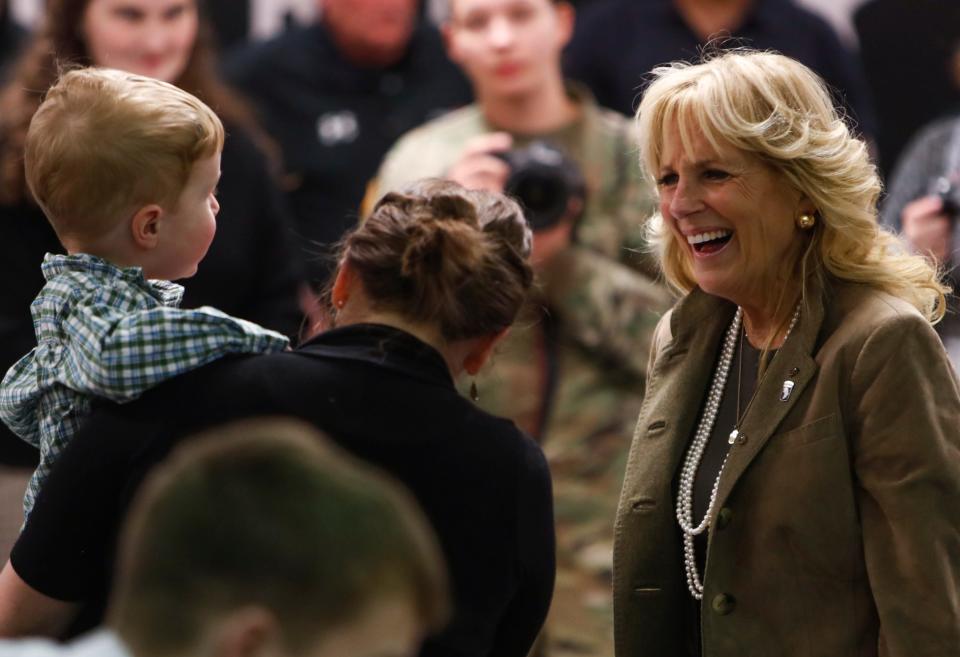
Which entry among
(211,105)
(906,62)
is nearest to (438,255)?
(211,105)

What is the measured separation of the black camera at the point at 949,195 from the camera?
4.19 meters

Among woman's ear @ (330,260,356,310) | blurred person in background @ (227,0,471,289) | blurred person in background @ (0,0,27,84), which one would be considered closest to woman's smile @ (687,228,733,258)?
woman's ear @ (330,260,356,310)

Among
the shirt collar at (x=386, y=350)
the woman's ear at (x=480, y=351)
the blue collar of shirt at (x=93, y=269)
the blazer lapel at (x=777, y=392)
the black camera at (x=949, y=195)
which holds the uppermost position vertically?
the blue collar of shirt at (x=93, y=269)

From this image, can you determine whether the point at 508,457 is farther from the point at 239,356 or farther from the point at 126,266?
the point at 126,266

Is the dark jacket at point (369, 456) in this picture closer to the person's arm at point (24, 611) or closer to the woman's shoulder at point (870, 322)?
the person's arm at point (24, 611)

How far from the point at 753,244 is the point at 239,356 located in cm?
86

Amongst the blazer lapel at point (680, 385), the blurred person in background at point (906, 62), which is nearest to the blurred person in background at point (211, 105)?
the blazer lapel at point (680, 385)

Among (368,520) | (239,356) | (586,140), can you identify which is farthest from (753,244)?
(586,140)

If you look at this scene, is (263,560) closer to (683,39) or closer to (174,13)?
(174,13)

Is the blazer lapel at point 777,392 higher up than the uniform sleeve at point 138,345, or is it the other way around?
the uniform sleeve at point 138,345

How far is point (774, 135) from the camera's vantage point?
8.40 feet

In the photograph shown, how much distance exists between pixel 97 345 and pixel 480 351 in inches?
20.6

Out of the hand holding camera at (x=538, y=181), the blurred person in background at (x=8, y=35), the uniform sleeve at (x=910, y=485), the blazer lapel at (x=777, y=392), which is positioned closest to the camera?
the uniform sleeve at (x=910, y=485)

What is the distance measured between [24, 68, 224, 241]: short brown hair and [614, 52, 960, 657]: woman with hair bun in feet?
2.56
